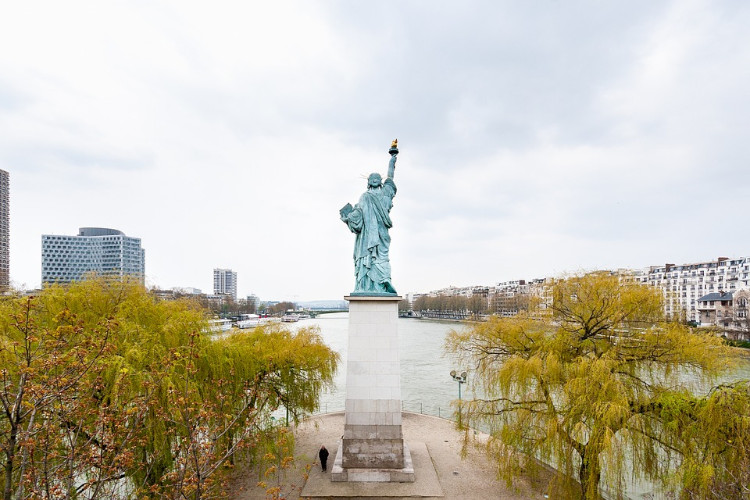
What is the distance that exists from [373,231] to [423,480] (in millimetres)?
7405

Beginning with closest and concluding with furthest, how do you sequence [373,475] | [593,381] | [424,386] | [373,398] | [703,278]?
[593,381], [373,475], [373,398], [424,386], [703,278]

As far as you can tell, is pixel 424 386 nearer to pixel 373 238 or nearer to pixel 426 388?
pixel 426 388

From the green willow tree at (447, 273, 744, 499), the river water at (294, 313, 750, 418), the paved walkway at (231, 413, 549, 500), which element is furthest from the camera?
the river water at (294, 313, 750, 418)

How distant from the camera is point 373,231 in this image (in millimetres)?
12359

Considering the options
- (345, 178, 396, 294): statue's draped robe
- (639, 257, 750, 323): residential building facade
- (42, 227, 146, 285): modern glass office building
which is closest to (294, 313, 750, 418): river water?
(345, 178, 396, 294): statue's draped robe

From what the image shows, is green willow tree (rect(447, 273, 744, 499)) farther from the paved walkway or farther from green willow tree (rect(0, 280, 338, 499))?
green willow tree (rect(0, 280, 338, 499))

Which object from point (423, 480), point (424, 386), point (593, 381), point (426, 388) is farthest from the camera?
point (424, 386)

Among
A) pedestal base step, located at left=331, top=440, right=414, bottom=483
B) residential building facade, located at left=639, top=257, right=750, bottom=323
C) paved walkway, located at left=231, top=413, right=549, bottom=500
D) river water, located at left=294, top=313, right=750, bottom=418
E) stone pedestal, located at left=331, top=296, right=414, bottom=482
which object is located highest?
residential building facade, located at left=639, top=257, right=750, bottom=323

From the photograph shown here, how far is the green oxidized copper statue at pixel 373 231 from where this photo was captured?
12.1 m

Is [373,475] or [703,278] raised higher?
[703,278]

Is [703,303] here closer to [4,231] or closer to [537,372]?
[537,372]

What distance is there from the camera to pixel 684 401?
898 centimetres

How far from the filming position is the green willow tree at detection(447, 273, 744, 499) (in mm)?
9391

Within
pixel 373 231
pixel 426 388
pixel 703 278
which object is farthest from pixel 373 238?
pixel 703 278
